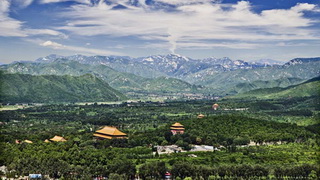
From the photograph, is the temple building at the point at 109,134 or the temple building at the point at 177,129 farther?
the temple building at the point at 177,129

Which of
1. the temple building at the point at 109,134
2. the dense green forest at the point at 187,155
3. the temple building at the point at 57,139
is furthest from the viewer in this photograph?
the temple building at the point at 109,134

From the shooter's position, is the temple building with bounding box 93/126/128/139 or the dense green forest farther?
the temple building with bounding box 93/126/128/139

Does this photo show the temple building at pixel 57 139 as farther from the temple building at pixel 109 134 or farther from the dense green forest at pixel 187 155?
the temple building at pixel 109 134

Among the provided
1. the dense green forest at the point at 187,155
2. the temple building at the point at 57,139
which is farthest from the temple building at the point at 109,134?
the temple building at the point at 57,139

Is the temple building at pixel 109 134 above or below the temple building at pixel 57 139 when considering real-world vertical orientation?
above

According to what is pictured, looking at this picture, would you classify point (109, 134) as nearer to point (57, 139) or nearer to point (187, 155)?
point (57, 139)

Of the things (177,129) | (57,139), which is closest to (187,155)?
(177,129)

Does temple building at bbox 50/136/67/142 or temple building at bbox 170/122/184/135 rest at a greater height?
temple building at bbox 170/122/184/135

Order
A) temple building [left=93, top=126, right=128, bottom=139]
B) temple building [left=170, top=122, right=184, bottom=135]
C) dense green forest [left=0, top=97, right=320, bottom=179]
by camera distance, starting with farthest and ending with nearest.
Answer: temple building [left=170, top=122, right=184, bottom=135] → temple building [left=93, top=126, right=128, bottom=139] → dense green forest [left=0, top=97, right=320, bottom=179]

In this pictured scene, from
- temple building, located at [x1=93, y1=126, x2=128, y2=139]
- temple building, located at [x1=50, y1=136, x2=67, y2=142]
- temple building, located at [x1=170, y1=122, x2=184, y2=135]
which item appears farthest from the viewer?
temple building, located at [x1=170, y1=122, x2=184, y2=135]

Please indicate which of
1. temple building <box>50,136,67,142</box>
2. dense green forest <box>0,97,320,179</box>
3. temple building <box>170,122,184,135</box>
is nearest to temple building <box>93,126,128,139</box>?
dense green forest <box>0,97,320,179</box>

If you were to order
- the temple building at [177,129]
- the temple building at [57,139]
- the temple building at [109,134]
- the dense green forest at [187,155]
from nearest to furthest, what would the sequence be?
the dense green forest at [187,155] < the temple building at [57,139] < the temple building at [109,134] < the temple building at [177,129]

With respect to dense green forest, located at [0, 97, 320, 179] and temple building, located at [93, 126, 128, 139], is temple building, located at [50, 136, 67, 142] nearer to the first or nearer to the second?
dense green forest, located at [0, 97, 320, 179]

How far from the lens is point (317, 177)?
80.6m
